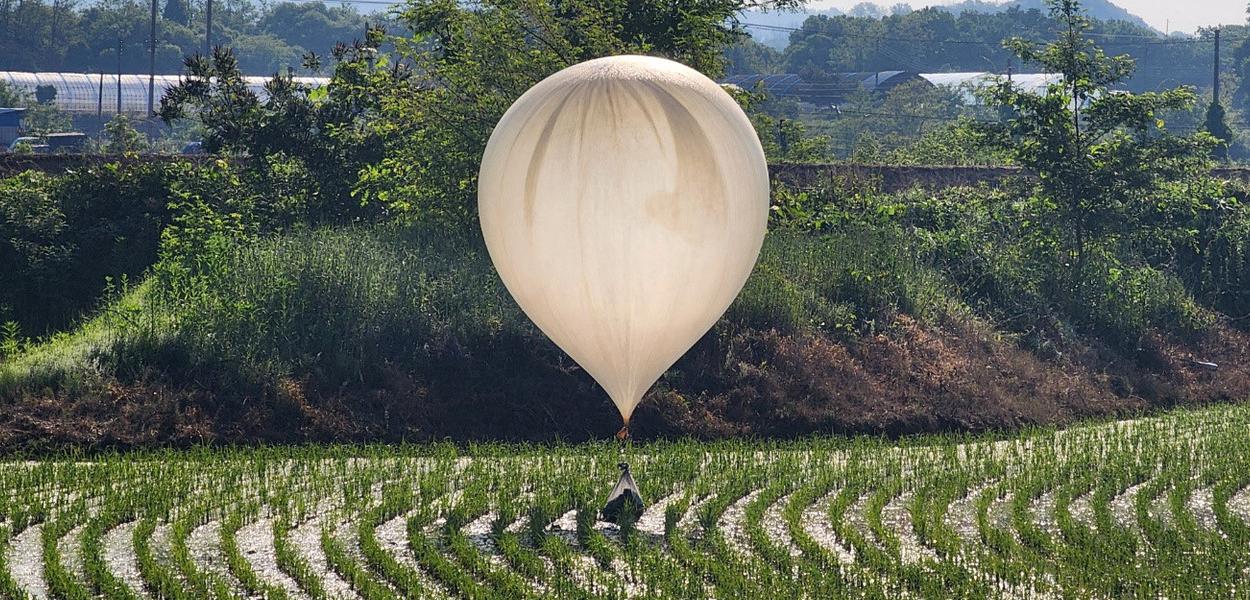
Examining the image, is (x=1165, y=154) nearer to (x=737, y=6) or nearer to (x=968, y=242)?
(x=968, y=242)

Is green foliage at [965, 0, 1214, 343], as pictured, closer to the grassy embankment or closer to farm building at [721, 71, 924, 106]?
the grassy embankment

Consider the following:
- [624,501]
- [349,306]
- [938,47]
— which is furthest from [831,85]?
[624,501]

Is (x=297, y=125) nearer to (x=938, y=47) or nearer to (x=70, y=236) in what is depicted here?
(x=70, y=236)

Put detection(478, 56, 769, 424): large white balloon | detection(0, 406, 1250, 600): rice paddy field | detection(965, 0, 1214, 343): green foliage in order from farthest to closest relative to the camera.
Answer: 1. detection(965, 0, 1214, 343): green foliage
2. detection(478, 56, 769, 424): large white balloon
3. detection(0, 406, 1250, 600): rice paddy field

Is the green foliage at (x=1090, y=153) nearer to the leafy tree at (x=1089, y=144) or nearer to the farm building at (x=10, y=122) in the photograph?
the leafy tree at (x=1089, y=144)

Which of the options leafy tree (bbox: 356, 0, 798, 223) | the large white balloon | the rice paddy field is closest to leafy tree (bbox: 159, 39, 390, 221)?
leafy tree (bbox: 356, 0, 798, 223)
